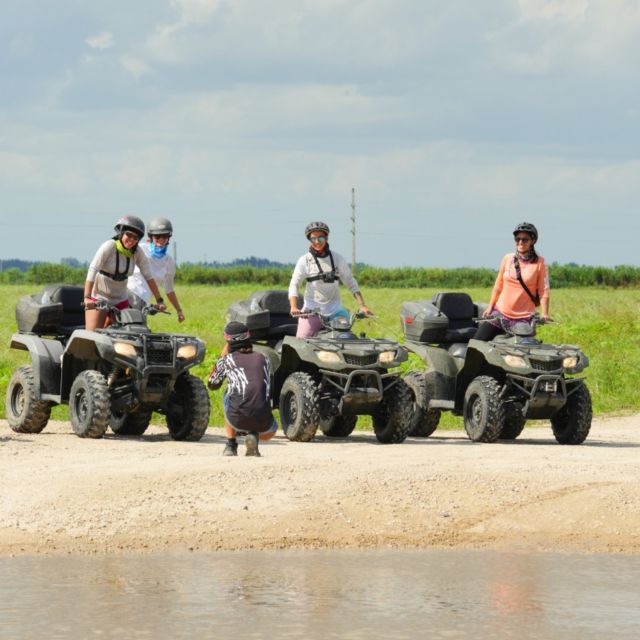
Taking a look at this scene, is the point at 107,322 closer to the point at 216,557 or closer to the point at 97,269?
the point at 97,269

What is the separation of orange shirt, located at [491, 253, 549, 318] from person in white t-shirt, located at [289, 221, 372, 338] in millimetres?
1543

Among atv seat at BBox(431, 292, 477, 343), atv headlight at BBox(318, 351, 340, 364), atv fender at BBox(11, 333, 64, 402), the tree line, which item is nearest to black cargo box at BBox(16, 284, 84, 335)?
atv fender at BBox(11, 333, 64, 402)

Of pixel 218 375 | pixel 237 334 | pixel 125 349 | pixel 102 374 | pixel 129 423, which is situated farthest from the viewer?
pixel 129 423

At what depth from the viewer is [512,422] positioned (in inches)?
678

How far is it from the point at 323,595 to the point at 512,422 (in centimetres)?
866

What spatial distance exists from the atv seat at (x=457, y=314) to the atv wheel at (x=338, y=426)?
1.68 meters

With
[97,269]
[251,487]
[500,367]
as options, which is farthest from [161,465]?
[500,367]

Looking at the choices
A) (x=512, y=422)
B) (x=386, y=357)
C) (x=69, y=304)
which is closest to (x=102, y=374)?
(x=69, y=304)

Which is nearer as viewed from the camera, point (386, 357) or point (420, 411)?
point (386, 357)

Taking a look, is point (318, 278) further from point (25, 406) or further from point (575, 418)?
point (25, 406)

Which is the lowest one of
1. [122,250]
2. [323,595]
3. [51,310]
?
[323,595]

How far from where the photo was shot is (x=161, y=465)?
12961 mm

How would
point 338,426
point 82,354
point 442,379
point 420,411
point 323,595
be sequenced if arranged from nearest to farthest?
point 323,595, point 82,354, point 338,426, point 442,379, point 420,411

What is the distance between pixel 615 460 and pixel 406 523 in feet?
12.8
